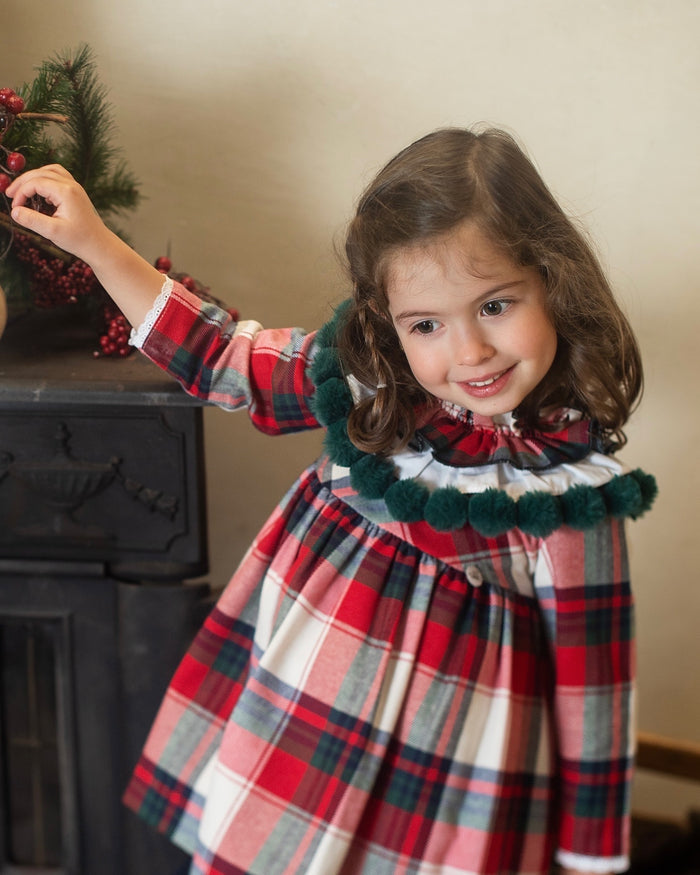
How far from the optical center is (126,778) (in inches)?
37.8

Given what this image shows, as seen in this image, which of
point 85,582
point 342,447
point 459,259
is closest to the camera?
point 459,259

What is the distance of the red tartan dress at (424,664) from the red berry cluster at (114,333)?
9 cm

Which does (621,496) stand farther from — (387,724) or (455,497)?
(387,724)

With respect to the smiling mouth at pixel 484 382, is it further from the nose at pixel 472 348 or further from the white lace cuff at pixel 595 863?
the white lace cuff at pixel 595 863

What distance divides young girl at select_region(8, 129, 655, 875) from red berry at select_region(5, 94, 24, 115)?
0.06 meters

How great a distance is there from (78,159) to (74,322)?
→ 0.56 ft

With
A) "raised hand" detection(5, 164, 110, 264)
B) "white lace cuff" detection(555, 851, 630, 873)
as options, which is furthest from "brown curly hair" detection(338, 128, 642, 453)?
"white lace cuff" detection(555, 851, 630, 873)

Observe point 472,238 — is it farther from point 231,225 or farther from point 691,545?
point 691,545

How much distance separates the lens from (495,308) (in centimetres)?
72

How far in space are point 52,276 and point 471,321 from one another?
412 mm

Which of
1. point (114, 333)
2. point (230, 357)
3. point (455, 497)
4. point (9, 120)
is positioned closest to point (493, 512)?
point (455, 497)

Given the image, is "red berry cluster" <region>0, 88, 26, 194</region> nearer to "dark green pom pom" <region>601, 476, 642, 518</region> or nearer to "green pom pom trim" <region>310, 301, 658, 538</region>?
"green pom pom trim" <region>310, 301, 658, 538</region>

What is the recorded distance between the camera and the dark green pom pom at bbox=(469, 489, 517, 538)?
0.73 m

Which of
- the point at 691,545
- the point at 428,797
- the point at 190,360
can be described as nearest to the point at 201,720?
the point at 428,797
